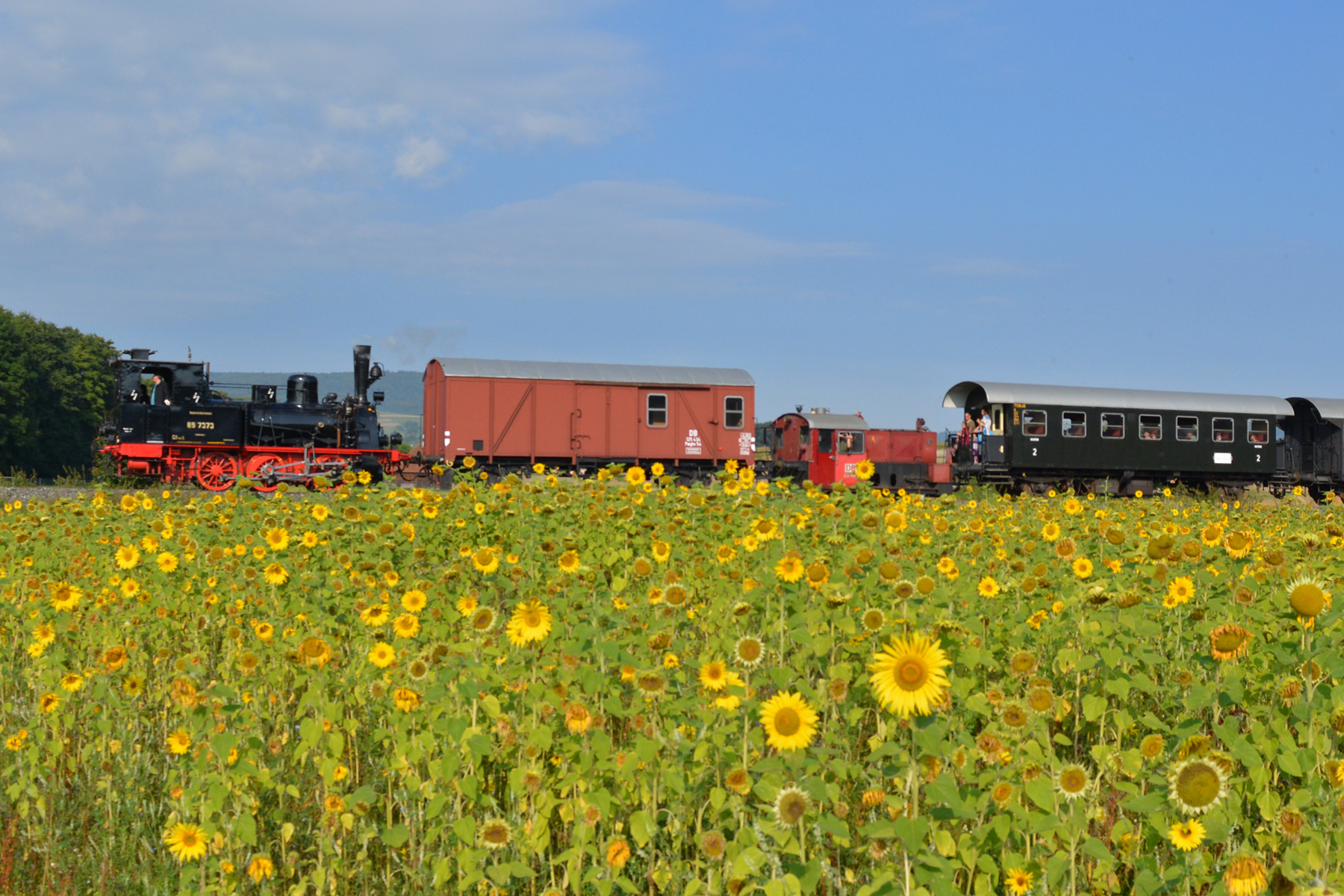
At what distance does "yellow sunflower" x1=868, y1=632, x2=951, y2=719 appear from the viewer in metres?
2.48

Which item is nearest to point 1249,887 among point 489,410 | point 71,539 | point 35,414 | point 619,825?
point 619,825

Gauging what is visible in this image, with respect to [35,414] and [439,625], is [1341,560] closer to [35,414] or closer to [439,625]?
[439,625]

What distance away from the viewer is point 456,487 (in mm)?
7254

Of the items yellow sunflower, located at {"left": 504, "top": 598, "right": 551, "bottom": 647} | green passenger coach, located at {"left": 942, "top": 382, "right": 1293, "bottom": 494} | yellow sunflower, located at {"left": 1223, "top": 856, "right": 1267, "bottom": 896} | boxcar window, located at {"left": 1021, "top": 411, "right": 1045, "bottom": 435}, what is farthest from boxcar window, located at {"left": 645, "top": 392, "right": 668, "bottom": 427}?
yellow sunflower, located at {"left": 1223, "top": 856, "right": 1267, "bottom": 896}

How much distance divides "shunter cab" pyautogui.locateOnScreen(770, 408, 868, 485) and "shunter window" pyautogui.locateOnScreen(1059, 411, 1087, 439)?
17.8ft

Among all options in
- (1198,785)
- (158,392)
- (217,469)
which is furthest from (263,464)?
(1198,785)

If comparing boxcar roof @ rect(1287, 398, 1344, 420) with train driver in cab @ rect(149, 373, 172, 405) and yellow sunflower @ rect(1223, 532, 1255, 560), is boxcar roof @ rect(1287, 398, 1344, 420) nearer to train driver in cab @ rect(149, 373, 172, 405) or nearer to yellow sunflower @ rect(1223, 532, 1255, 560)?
yellow sunflower @ rect(1223, 532, 1255, 560)

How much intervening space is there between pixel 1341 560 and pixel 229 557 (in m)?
6.56

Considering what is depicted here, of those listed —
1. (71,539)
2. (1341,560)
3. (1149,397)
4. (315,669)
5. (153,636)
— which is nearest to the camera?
(315,669)

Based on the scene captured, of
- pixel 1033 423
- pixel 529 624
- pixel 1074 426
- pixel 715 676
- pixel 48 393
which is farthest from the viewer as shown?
pixel 48 393

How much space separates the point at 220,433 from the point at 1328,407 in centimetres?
3194

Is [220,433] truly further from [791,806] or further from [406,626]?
[791,806]

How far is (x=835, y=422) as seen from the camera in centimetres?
2773

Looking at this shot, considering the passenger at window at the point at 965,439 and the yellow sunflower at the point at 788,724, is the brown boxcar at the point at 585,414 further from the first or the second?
the yellow sunflower at the point at 788,724
